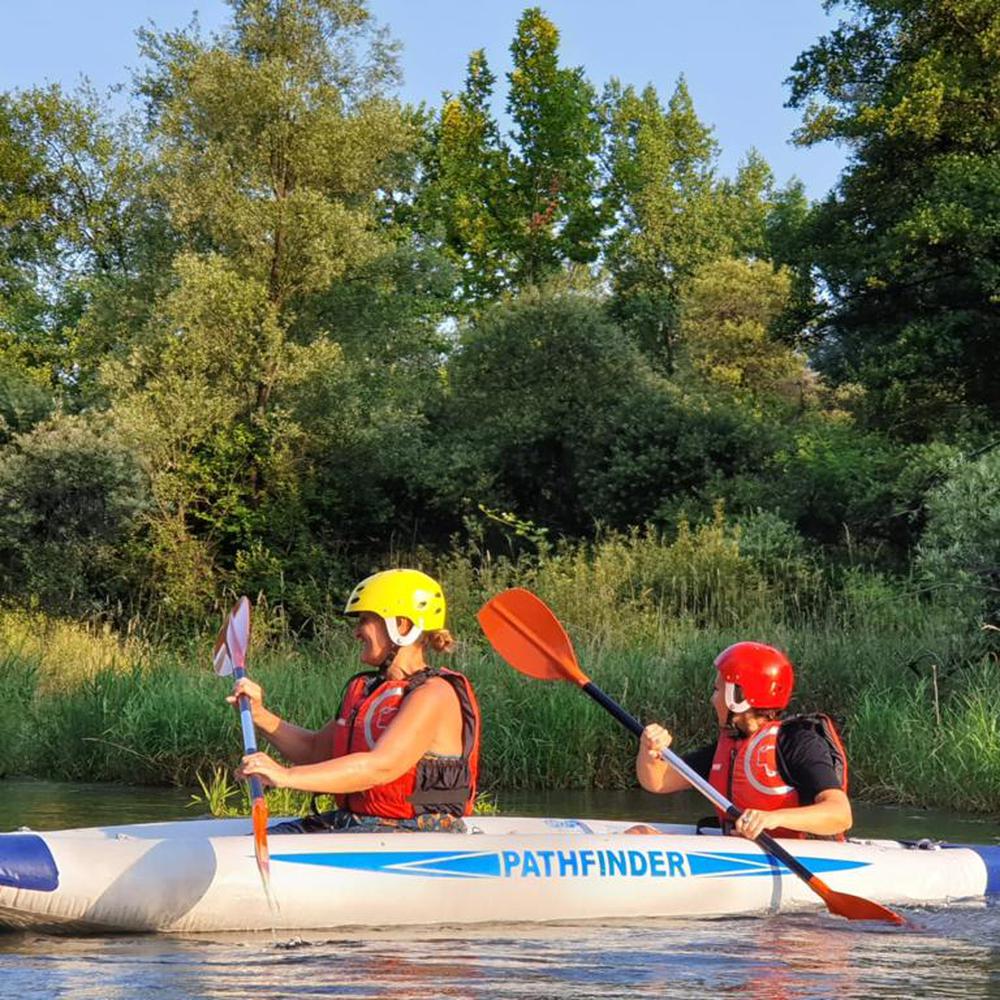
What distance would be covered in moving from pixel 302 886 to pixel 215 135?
20.4 metres

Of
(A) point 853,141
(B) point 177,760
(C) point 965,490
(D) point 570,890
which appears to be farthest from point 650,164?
(D) point 570,890

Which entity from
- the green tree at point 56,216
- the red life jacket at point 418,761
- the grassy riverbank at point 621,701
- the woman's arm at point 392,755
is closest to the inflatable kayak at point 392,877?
the red life jacket at point 418,761

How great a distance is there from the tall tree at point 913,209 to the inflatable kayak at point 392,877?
13934 millimetres

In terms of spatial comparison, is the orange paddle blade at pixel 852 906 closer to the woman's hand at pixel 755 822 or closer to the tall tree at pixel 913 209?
the woman's hand at pixel 755 822

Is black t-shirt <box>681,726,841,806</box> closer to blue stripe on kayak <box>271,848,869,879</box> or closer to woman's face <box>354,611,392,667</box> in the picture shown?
blue stripe on kayak <box>271,848,869,879</box>

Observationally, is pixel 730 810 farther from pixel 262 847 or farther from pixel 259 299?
pixel 259 299

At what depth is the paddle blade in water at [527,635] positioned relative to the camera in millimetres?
7816

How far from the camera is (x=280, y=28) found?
1003 inches

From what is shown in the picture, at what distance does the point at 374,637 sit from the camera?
6.09m

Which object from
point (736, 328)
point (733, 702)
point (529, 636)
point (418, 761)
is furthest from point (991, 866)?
point (736, 328)

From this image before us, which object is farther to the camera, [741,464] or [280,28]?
[280,28]

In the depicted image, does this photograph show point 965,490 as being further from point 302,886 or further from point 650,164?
point 650,164

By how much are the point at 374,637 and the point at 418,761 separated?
46 centimetres

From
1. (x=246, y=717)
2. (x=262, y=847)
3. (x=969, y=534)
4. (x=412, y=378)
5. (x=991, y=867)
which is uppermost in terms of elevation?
(x=412, y=378)
